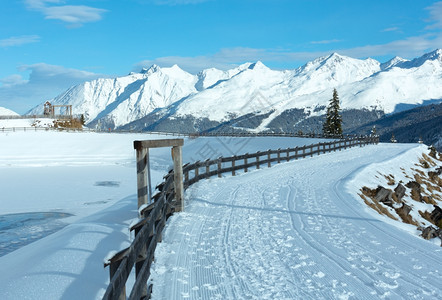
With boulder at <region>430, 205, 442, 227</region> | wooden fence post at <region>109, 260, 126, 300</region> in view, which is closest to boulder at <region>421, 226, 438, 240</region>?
boulder at <region>430, 205, 442, 227</region>

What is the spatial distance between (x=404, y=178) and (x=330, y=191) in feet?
44.3

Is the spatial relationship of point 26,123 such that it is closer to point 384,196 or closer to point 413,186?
point 413,186

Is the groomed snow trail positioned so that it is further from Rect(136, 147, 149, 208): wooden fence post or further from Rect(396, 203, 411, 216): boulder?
Rect(396, 203, 411, 216): boulder

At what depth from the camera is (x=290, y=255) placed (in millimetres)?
7531

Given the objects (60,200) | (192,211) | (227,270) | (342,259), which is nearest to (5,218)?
(60,200)

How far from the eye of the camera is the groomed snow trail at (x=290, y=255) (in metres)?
5.93

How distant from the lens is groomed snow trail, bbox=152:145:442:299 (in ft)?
19.5

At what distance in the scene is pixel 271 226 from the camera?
997 cm

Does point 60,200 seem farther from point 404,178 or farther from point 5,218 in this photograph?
point 404,178

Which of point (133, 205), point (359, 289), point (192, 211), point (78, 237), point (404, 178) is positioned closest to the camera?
point (359, 289)

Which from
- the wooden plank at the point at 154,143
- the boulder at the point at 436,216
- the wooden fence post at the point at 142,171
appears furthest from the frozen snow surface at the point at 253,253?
the boulder at the point at 436,216

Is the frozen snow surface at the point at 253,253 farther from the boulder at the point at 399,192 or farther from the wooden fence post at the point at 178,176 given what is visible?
the boulder at the point at 399,192

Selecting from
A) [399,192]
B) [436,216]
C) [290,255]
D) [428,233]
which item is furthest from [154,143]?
[436,216]

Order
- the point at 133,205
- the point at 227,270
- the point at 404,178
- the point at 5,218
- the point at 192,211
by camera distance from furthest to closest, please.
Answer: the point at 404,178 < the point at 5,218 < the point at 133,205 < the point at 192,211 < the point at 227,270
